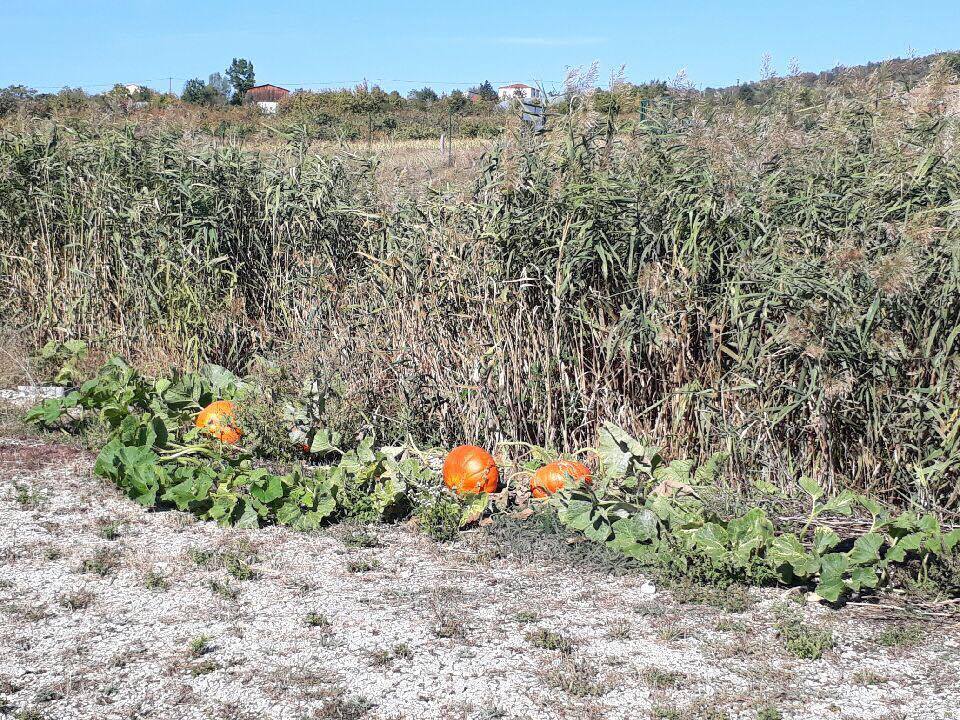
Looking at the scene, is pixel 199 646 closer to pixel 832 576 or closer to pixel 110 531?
pixel 110 531

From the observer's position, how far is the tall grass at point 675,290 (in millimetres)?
4215

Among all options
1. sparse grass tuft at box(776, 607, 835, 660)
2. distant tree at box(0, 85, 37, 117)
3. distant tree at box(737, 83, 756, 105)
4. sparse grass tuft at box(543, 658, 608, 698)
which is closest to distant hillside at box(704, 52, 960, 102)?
distant tree at box(737, 83, 756, 105)

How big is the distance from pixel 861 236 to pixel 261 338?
4.02 meters

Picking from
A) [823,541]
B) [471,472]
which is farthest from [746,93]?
[823,541]

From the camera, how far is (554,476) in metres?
4.62

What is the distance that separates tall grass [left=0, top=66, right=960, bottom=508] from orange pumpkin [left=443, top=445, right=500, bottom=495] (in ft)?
1.49

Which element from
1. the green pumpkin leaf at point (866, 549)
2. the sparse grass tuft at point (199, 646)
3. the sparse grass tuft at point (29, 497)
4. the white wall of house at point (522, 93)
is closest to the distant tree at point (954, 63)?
the white wall of house at point (522, 93)

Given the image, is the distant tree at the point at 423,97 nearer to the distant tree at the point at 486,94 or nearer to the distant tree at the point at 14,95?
the distant tree at the point at 486,94

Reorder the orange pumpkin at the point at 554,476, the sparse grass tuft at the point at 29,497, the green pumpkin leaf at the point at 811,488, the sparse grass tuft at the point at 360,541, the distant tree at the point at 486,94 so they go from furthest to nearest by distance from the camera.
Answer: the distant tree at the point at 486,94
the sparse grass tuft at the point at 29,497
the orange pumpkin at the point at 554,476
the sparse grass tuft at the point at 360,541
the green pumpkin leaf at the point at 811,488

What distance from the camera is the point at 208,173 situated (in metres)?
7.03

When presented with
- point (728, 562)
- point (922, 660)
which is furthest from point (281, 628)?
point (922, 660)

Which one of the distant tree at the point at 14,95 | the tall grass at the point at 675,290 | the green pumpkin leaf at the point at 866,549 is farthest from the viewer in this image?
the distant tree at the point at 14,95

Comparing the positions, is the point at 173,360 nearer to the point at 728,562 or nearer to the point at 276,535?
the point at 276,535

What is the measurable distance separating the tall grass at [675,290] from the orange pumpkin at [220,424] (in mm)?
504
